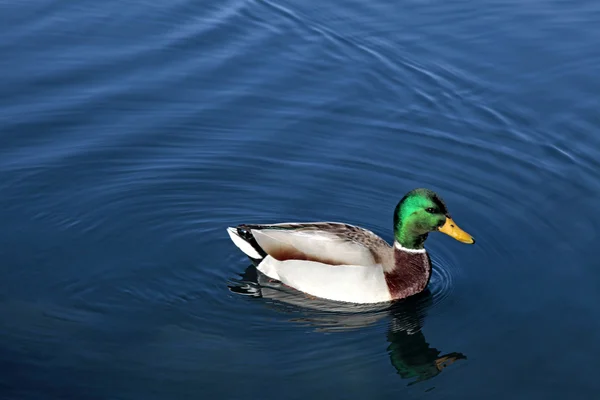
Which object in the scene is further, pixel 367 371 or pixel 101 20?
pixel 101 20

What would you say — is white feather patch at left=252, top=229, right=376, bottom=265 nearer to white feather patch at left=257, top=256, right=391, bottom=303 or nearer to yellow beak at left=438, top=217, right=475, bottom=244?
white feather patch at left=257, top=256, right=391, bottom=303

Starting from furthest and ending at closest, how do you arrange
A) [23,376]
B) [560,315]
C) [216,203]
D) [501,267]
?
[216,203]
[501,267]
[560,315]
[23,376]

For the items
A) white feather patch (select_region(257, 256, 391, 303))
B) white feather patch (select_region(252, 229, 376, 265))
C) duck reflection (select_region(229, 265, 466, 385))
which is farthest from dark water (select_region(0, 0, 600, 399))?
white feather patch (select_region(252, 229, 376, 265))

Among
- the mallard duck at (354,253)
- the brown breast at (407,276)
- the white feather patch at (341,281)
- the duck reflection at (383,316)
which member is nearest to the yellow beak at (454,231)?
the mallard duck at (354,253)

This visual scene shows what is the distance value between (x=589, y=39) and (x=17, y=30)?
8430 millimetres

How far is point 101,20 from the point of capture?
53.7 feet

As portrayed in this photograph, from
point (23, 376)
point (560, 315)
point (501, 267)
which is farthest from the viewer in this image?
point (501, 267)

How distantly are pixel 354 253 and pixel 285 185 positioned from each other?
6.38ft

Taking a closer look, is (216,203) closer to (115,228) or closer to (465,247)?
(115,228)

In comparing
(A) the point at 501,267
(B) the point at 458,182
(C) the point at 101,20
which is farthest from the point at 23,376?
(C) the point at 101,20

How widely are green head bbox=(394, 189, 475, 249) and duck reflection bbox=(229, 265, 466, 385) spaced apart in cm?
66

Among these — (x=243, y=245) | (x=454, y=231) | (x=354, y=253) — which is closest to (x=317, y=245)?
(x=354, y=253)

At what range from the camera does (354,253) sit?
10812 millimetres

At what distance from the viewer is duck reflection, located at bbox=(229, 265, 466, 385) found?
31.8 feet
